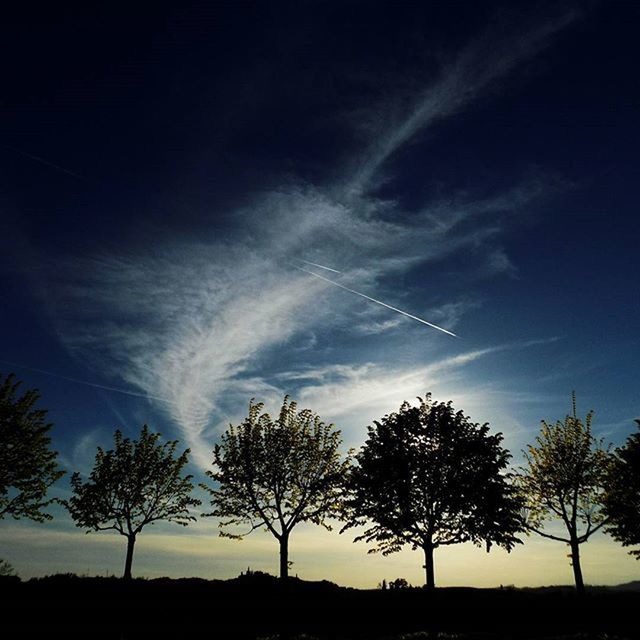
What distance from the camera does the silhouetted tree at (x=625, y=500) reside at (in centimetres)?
3669

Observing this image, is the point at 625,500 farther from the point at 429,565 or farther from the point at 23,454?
the point at 23,454

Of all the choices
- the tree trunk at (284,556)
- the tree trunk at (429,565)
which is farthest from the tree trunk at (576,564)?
the tree trunk at (284,556)

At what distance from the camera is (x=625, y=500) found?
3734 centimetres

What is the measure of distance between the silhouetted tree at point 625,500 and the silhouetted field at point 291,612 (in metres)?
7.78

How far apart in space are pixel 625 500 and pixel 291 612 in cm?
2744

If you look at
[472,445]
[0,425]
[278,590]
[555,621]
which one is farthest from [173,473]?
[555,621]

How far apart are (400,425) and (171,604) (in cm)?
1961

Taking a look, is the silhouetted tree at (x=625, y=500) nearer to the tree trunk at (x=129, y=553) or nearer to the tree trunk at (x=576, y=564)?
the tree trunk at (x=576, y=564)

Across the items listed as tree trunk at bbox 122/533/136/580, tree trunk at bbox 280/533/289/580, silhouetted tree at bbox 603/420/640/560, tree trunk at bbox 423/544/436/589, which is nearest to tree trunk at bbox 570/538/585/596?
silhouetted tree at bbox 603/420/640/560

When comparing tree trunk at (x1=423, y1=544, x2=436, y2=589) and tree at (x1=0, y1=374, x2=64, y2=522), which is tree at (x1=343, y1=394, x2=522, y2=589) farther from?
tree at (x1=0, y1=374, x2=64, y2=522)

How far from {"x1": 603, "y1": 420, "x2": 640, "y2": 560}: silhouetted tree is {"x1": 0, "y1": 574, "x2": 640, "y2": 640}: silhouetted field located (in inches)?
306

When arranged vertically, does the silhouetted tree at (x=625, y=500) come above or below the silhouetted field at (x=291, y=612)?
above

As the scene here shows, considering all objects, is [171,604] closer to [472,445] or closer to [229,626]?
[229,626]

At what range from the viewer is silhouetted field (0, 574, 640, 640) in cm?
2161
